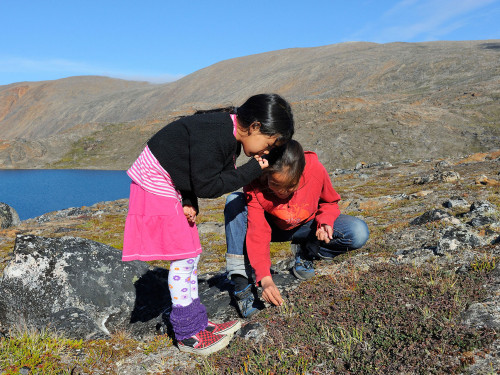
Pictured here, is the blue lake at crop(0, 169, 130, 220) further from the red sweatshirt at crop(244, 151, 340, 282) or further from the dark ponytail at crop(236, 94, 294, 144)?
the dark ponytail at crop(236, 94, 294, 144)

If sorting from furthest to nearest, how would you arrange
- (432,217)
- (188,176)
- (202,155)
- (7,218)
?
(7,218) → (432,217) → (188,176) → (202,155)

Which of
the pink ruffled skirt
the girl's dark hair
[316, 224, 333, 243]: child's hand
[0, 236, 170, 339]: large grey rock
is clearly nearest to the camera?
the pink ruffled skirt

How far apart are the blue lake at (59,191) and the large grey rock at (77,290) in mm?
37887

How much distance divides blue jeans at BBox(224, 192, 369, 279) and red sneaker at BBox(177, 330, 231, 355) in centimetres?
96

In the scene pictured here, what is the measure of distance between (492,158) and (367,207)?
1802 centimetres

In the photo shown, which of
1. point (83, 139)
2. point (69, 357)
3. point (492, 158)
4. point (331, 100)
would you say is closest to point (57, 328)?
point (69, 357)

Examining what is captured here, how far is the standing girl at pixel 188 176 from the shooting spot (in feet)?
13.7

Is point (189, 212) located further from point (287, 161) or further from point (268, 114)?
point (268, 114)

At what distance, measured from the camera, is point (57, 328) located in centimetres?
531

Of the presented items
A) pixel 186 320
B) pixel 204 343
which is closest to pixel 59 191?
pixel 186 320

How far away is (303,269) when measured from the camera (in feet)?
19.7

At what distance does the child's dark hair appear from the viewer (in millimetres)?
4191

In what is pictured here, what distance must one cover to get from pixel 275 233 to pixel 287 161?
5.21 ft

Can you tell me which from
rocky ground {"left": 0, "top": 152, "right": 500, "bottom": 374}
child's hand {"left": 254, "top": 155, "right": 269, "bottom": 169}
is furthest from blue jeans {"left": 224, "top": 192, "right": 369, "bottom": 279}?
child's hand {"left": 254, "top": 155, "right": 269, "bottom": 169}
